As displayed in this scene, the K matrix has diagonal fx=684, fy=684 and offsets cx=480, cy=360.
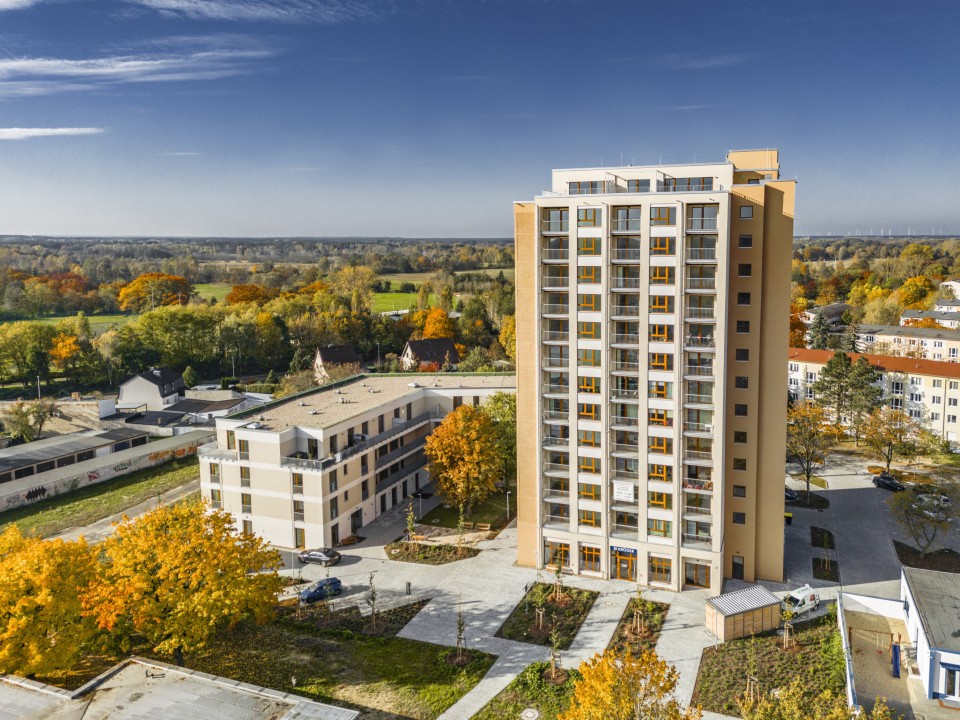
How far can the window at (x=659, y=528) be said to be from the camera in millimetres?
34375

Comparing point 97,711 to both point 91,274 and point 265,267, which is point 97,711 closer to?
point 91,274

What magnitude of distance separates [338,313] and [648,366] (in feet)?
269

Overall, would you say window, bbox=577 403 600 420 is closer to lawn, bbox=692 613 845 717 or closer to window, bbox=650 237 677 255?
window, bbox=650 237 677 255

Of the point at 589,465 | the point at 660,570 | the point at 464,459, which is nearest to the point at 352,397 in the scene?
the point at 464,459

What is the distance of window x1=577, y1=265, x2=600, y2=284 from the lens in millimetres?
34188

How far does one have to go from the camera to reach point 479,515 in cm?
4503

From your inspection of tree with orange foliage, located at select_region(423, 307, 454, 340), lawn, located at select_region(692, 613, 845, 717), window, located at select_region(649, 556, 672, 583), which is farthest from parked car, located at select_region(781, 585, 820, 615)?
tree with orange foliage, located at select_region(423, 307, 454, 340)

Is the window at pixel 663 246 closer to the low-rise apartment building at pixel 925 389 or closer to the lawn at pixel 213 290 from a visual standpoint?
the low-rise apartment building at pixel 925 389

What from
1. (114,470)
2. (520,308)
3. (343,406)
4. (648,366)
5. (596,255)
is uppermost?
(596,255)

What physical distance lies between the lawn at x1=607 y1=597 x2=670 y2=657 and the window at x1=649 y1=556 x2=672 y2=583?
5.87 ft

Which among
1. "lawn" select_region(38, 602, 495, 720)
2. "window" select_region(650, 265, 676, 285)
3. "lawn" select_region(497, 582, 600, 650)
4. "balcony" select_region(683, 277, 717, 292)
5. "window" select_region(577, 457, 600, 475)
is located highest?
"window" select_region(650, 265, 676, 285)

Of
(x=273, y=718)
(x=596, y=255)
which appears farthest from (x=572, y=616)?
(x=596, y=255)

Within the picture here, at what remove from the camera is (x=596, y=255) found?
1336 inches

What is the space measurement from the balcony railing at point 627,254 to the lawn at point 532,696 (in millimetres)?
18778
